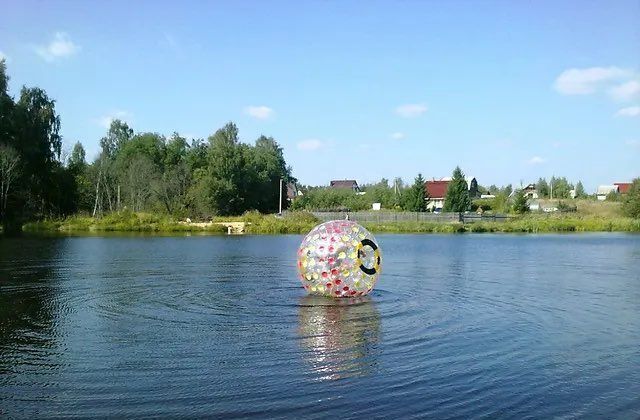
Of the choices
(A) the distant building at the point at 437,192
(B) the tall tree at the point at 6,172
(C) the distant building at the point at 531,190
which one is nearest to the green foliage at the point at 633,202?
(A) the distant building at the point at 437,192

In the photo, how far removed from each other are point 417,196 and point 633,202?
26268 millimetres

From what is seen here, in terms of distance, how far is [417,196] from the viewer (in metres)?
83.1

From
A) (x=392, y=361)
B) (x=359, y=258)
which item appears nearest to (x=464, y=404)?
(x=392, y=361)

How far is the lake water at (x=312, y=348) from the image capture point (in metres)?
7.15

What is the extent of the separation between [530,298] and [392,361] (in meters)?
7.87

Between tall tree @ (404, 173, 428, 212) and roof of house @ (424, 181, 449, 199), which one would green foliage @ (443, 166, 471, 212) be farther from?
roof of house @ (424, 181, 449, 199)

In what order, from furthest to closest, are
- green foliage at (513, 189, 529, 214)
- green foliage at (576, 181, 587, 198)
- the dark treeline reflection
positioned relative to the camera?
green foliage at (576, 181, 587, 198)
green foliage at (513, 189, 529, 214)
the dark treeline reflection

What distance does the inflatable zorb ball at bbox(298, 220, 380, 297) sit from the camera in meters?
14.1

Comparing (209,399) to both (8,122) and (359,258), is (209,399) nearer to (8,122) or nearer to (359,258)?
(359,258)

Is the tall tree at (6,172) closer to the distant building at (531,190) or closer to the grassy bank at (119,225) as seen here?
the grassy bank at (119,225)

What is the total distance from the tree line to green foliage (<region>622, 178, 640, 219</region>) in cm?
4839

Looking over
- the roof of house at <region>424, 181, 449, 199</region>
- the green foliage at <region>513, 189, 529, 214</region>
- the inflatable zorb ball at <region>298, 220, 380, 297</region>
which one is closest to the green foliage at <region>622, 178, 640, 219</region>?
the green foliage at <region>513, 189, 529, 214</region>

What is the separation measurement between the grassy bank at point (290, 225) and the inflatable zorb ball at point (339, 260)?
151 ft

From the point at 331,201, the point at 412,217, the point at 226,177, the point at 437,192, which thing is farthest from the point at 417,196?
the point at 437,192
